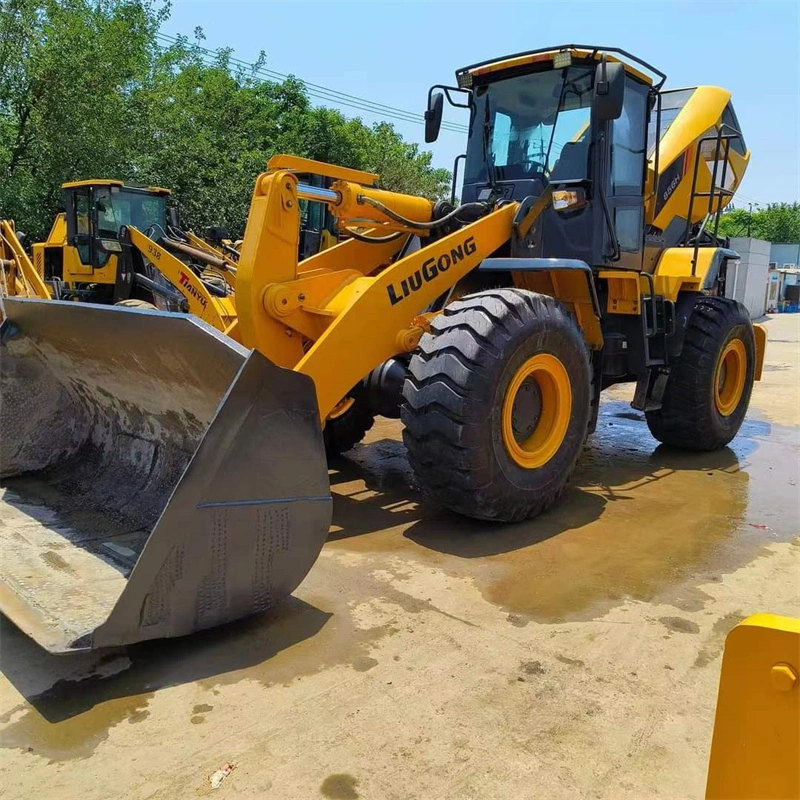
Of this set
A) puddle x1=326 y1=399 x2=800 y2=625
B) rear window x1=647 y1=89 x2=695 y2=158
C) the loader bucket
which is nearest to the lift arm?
puddle x1=326 y1=399 x2=800 y2=625

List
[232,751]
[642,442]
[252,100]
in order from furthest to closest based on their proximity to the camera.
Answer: [252,100] < [642,442] < [232,751]

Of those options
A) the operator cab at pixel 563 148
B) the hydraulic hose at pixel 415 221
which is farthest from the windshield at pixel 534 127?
the hydraulic hose at pixel 415 221

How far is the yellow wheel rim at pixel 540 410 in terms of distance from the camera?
4387mm

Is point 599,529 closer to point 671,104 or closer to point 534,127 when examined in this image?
point 534,127

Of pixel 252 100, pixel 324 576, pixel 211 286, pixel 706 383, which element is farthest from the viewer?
pixel 252 100

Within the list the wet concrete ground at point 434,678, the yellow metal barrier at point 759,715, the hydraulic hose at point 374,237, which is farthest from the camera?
the hydraulic hose at point 374,237

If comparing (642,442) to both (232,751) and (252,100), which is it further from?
(252,100)

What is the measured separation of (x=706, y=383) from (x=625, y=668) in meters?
4.01

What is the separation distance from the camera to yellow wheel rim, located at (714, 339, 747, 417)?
6.84 m

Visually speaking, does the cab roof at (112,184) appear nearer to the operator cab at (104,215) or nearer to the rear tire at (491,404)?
the operator cab at (104,215)

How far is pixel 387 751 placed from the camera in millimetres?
2350

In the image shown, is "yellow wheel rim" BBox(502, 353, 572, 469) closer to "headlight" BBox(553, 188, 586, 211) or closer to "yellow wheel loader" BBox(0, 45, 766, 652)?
"yellow wheel loader" BBox(0, 45, 766, 652)

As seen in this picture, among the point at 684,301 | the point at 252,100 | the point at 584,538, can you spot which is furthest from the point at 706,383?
the point at 252,100

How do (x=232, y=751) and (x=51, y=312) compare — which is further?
(x=51, y=312)
